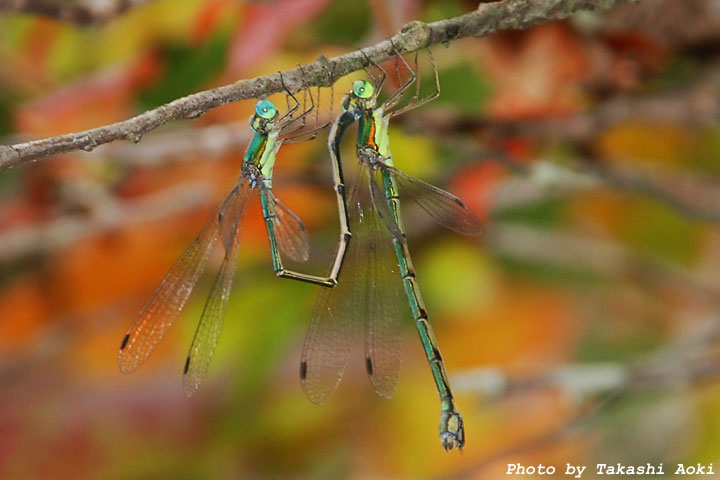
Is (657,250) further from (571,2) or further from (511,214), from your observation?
(571,2)

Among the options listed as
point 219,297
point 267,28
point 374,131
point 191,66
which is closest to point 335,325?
point 219,297

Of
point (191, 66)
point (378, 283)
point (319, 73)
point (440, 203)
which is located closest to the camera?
point (319, 73)

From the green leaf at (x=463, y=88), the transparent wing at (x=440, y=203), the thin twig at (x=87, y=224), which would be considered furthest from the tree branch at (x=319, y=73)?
the thin twig at (x=87, y=224)

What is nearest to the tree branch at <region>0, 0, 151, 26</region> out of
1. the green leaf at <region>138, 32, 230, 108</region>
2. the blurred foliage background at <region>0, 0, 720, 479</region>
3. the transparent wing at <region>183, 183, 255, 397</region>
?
the blurred foliage background at <region>0, 0, 720, 479</region>

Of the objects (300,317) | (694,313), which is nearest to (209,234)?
(300,317)

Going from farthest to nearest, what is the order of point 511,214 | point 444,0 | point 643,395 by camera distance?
point 511,214
point 643,395
point 444,0

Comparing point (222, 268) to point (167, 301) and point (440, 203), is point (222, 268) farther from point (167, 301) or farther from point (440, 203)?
point (440, 203)
